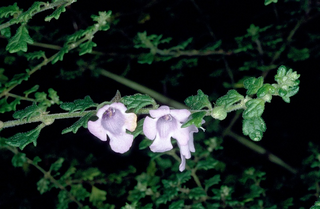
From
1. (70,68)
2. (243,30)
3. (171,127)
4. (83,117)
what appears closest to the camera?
(83,117)

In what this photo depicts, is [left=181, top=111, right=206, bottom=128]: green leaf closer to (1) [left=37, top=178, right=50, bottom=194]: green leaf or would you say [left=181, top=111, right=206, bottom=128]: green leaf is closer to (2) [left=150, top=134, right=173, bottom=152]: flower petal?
(2) [left=150, top=134, right=173, bottom=152]: flower petal

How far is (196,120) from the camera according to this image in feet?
4.02

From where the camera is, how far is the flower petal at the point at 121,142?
56.0 inches

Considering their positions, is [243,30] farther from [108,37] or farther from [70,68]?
[70,68]

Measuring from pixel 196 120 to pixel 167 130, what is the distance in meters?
0.31

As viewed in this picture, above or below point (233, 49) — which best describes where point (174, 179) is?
below

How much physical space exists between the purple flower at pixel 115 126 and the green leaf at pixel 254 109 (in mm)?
392

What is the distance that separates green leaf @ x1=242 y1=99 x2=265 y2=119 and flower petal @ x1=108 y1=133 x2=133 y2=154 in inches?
17.1

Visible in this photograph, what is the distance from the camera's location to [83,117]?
1.36 m

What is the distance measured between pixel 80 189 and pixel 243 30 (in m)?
1.77

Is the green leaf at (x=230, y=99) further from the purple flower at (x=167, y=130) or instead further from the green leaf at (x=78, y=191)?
the green leaf at (x=78, y=191)

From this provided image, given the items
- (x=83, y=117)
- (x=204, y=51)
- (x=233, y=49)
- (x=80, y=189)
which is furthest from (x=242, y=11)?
(x=83, y=117)

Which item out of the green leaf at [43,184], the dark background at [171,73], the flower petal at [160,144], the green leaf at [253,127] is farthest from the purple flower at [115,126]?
the dark background at [171,73]

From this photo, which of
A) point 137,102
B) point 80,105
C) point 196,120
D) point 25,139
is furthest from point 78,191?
point 196,120
